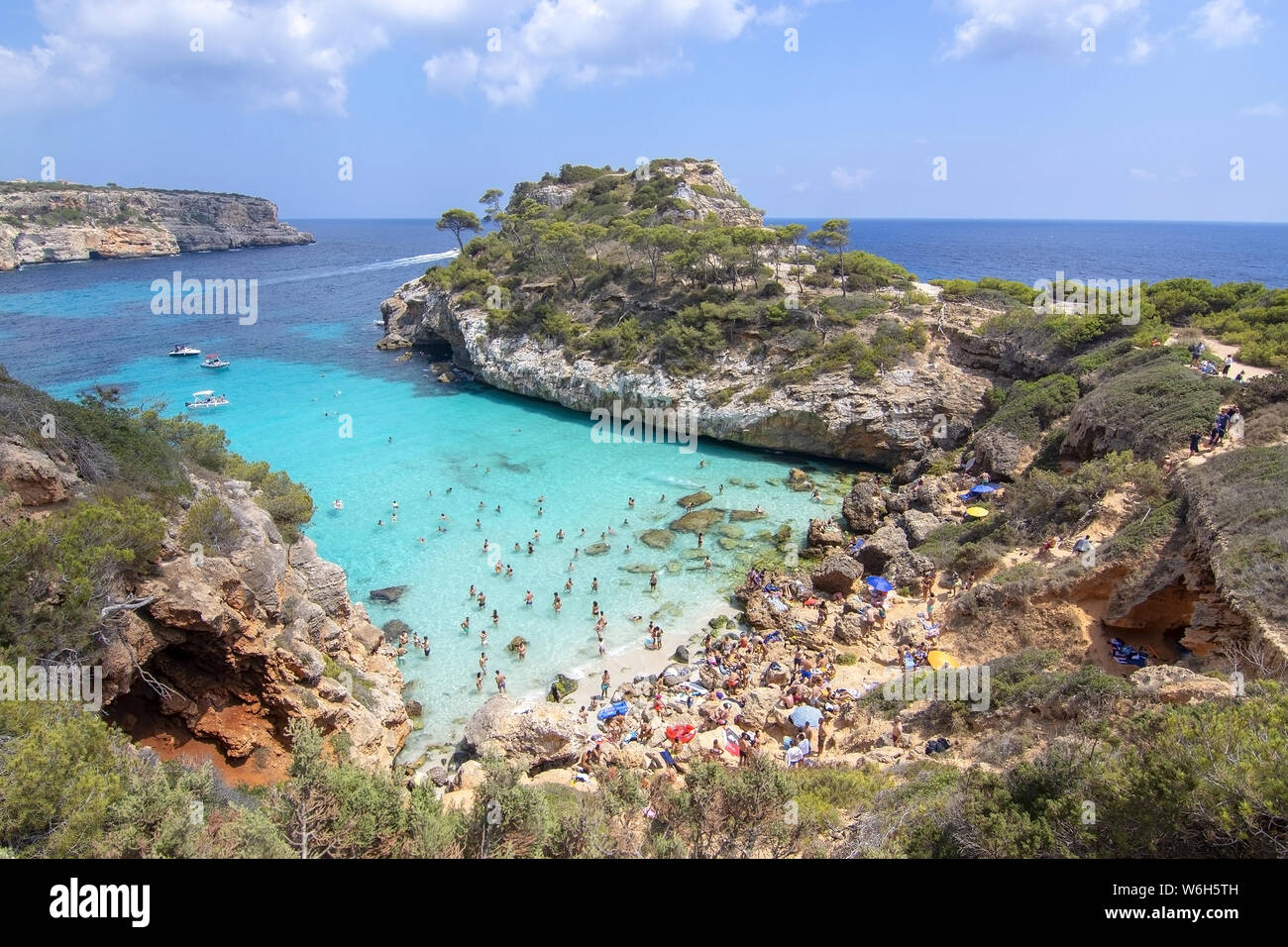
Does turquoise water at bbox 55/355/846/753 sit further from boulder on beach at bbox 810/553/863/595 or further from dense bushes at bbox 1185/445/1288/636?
dense bushes at bbox 1185/445/1288/636

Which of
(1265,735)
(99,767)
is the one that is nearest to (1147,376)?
(1265,735)

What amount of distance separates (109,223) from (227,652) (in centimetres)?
13944

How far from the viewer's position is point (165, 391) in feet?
135

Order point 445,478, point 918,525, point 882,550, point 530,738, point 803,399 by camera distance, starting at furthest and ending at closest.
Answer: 1. point 803,399
2. point 445,478
3. point 918,525
4. point 882,550
5. point 530,738

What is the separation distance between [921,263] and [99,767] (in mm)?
117038

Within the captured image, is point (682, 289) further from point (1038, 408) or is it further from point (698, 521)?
point (1038, 408)

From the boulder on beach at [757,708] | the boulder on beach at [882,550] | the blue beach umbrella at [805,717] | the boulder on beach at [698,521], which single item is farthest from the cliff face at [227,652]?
the boulder on beach at [882,550]

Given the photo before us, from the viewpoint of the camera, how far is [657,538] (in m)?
23.7

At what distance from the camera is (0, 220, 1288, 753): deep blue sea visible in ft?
62.5

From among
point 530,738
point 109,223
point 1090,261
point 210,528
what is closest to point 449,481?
point 210,528

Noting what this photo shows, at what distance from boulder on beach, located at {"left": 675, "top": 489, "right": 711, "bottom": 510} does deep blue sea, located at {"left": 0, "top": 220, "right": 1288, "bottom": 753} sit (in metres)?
0.42

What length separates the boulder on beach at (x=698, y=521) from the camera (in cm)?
2441

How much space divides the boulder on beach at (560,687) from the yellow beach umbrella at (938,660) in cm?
894
